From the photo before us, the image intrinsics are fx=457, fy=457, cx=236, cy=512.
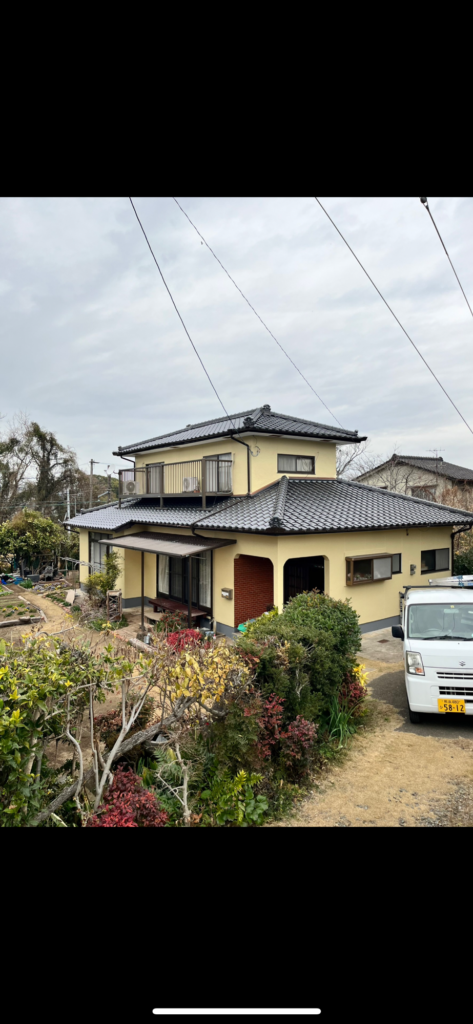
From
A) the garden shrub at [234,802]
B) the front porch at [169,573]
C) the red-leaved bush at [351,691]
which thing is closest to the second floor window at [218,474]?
the front porch at [169,573]

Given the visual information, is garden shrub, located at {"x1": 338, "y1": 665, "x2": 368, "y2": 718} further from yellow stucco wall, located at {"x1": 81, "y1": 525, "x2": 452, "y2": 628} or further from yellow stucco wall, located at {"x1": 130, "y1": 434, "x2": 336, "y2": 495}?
yellow stucco wall, located at {"x1": 130, "y1": 434, "x2": 336, "y2": 495}

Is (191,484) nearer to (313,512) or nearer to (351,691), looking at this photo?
(313,512)

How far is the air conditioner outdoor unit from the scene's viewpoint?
10.7 meters

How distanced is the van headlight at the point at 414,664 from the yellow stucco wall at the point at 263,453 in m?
5.70

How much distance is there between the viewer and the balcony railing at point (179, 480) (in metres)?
10.3

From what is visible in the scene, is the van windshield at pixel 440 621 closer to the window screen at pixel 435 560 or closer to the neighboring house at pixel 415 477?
the window screen at pixel 435 560

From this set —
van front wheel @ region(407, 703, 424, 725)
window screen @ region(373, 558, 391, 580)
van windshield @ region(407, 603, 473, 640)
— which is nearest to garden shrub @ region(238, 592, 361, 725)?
van windshield @ region(407, 603, 473, 640)

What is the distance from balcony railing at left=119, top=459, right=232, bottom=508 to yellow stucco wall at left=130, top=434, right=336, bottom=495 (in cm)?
30

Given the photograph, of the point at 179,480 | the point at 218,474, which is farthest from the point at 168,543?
the point at 179,480

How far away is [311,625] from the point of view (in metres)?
4.69

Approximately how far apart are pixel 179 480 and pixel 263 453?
2720 mm

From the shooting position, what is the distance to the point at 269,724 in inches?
142
